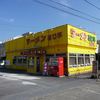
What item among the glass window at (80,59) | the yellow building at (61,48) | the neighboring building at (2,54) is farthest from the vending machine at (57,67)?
the neighboring building at (2,54)

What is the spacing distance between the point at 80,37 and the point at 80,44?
0.94m

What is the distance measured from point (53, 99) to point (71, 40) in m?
15.7

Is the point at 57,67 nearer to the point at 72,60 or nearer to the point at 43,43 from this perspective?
the point at 72,60

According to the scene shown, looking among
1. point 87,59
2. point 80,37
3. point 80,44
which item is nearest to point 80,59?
point 80,44

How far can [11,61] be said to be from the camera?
37969mm

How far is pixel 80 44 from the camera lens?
28250 millimetres

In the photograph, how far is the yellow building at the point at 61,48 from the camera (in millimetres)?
25938

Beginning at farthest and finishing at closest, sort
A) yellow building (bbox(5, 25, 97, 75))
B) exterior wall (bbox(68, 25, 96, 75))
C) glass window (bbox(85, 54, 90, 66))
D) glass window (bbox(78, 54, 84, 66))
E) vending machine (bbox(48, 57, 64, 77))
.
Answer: glass window (bbox(85, 54, 90, 66))
glass window (bbox(78, 54, 84, 66))
exterior wall (bbox(68, 25, 96, 75))
yellow building (bbox(5, 25, 97, 75))
vending machine (bbox(48, 57, 64, 77))

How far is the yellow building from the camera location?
85.1ft

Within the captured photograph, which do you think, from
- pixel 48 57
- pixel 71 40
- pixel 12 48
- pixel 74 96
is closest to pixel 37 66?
pixel 48 57

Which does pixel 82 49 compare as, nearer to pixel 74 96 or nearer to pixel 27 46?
pixel 27 46

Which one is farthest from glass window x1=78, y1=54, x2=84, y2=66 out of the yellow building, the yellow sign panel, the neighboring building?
the neighboring building

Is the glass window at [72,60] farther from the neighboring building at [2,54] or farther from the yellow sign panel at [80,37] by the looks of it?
the neighboring building at [2,54]

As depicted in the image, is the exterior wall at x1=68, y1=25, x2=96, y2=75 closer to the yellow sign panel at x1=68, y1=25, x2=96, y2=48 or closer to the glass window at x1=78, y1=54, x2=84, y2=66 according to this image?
the yellow sign panel at x1=68, y1=25, x2=96, y2=48
